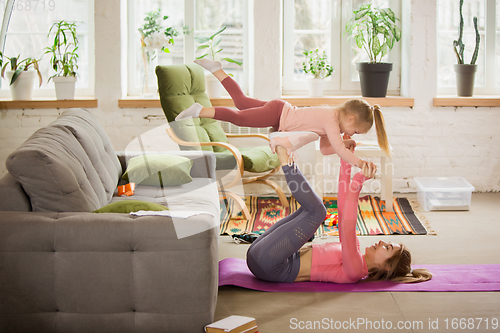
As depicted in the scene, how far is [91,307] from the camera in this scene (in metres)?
1.83

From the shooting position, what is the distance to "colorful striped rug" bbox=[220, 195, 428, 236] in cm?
343

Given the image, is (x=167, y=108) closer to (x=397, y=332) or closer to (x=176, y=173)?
(x=176, y=173)

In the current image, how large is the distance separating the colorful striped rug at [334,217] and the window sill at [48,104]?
1.52 metres

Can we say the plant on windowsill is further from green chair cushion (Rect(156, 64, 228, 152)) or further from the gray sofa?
the gray sofa

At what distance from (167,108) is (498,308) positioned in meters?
2.62

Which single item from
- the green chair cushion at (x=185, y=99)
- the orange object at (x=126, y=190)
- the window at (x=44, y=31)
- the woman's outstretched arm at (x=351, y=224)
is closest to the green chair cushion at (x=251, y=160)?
the green chair cushion at (x=185, y=99)

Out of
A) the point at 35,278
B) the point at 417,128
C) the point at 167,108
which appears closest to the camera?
the point at 35,278

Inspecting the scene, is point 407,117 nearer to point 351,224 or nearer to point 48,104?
point 351,224

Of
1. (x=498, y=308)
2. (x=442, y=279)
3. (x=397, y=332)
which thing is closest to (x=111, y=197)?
(x=397, y=332)

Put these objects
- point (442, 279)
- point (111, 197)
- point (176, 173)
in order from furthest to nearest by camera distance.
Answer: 1. point (176, 173)
2. point (111, 197)
3. point (442, 279)

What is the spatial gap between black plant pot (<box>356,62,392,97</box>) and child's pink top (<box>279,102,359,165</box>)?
2.40 m

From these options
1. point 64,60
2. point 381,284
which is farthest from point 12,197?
point 64,60

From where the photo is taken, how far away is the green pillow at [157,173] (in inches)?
118

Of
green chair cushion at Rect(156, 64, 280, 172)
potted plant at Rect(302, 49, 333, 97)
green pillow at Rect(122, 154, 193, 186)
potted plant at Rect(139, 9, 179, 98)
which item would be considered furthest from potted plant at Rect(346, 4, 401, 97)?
green pillow at Rect(122, 154, 193, 186)
